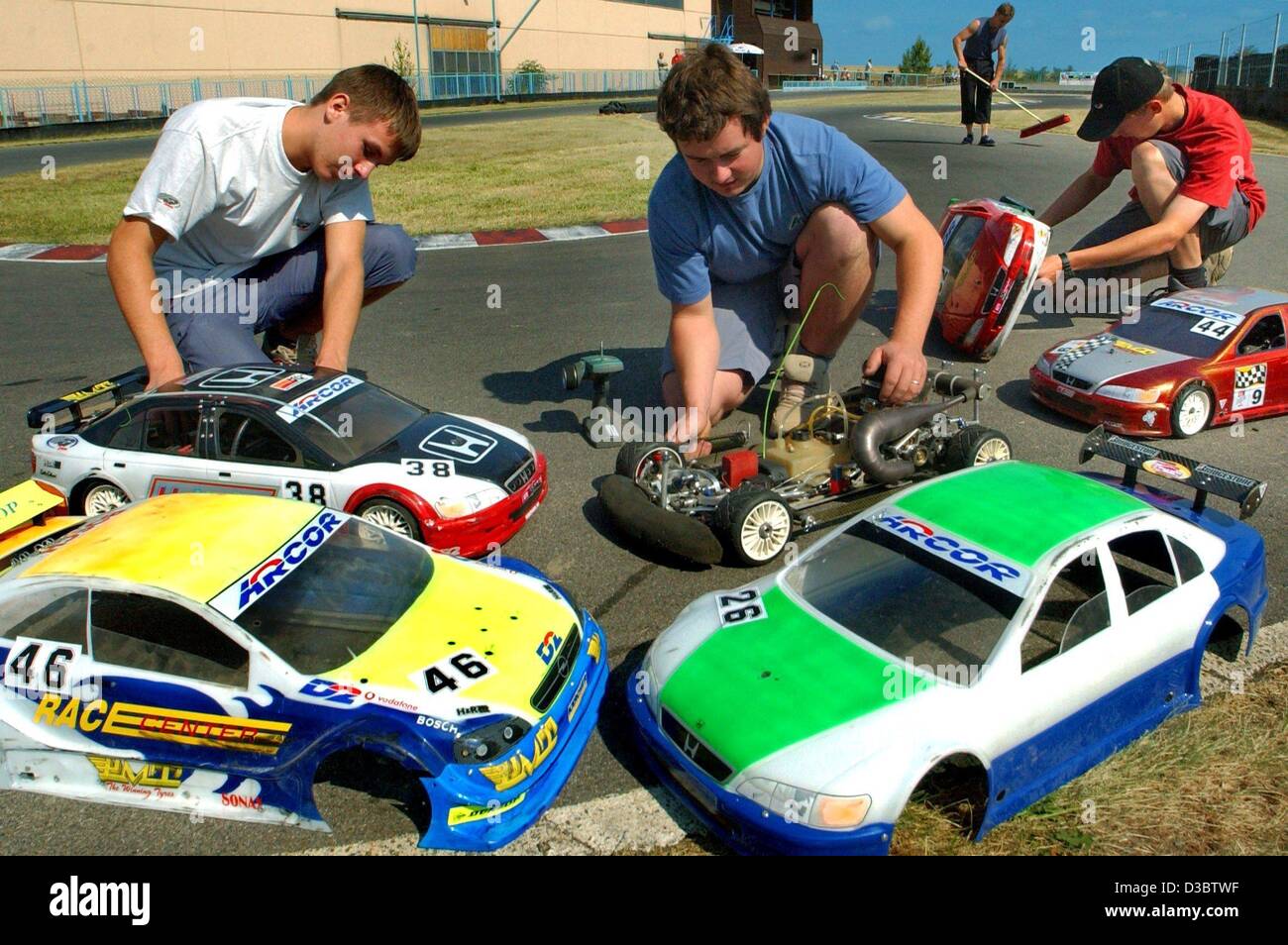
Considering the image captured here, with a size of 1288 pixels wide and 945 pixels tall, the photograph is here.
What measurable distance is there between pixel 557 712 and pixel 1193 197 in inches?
319

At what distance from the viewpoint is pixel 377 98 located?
527 cm

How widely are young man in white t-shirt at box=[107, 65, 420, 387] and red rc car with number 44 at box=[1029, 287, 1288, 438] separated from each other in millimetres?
5059

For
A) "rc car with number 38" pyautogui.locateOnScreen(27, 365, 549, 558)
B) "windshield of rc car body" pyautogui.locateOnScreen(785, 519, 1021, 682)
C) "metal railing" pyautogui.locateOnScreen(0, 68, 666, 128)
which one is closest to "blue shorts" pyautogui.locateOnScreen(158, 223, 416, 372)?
"rc car with number 38" pyautogui.locateOnScreen(27, 365, 549, 558)

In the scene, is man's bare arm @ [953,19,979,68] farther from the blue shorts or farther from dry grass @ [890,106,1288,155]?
the blue shorts

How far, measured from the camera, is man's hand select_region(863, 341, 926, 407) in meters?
5.36

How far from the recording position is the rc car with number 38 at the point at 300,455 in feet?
18.6

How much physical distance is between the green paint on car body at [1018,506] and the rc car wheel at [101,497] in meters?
4.57

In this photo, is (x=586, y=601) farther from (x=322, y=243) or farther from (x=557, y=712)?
(x=322, y=243)

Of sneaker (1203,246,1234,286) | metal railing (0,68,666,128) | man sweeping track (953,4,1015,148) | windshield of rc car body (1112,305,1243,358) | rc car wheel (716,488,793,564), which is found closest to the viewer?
rc car wheel (716,488,793,564)

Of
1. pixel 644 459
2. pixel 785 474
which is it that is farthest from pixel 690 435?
pixel 785 474

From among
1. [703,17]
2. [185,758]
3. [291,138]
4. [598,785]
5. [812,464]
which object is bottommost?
[598,785]

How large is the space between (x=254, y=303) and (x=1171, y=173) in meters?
8.04
